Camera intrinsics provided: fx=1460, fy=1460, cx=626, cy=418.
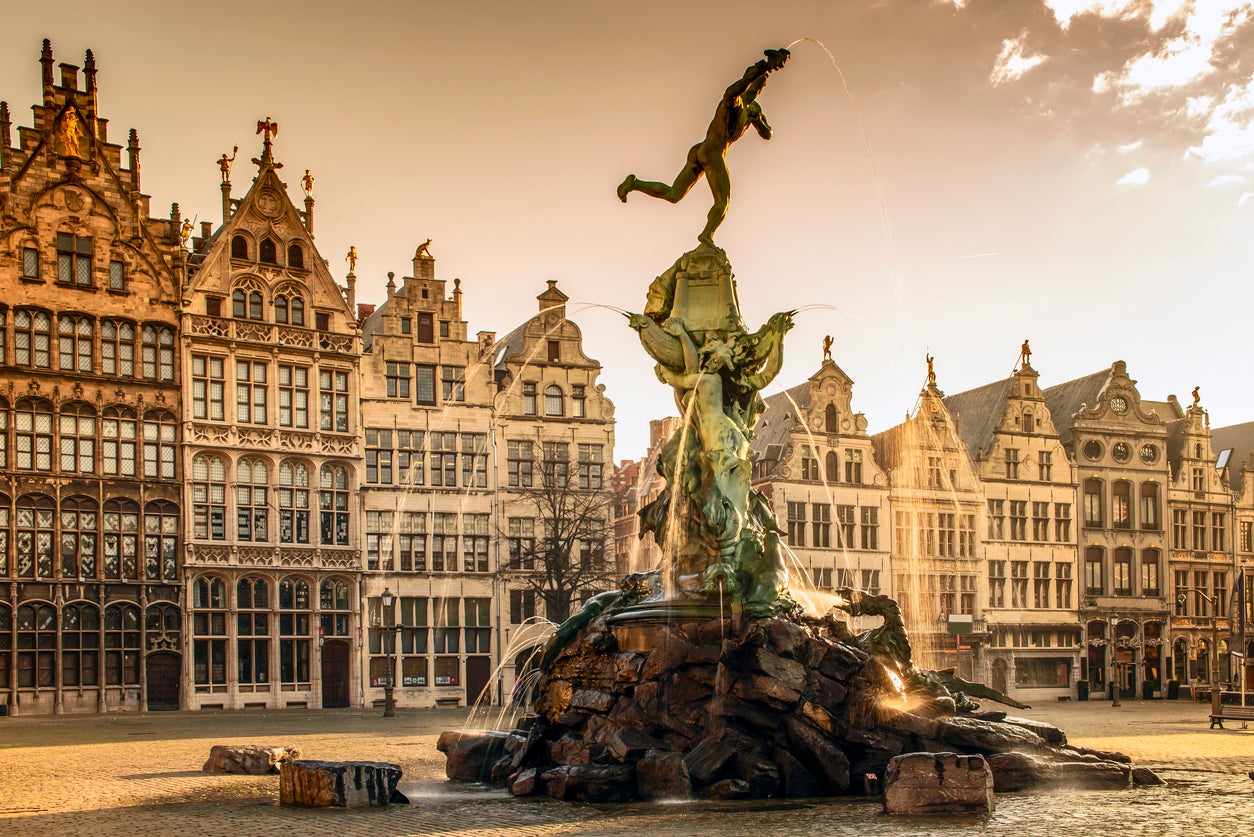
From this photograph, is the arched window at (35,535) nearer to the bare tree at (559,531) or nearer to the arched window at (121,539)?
the arched window at (121,539)

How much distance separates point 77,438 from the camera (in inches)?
1836

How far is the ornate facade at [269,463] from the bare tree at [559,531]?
619 cm

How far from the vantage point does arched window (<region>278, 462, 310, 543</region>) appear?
166 feet

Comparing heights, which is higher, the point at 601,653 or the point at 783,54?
the point at 783,54

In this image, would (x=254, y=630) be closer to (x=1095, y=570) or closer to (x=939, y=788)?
(x=939, y=788)

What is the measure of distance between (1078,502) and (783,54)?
48.8m

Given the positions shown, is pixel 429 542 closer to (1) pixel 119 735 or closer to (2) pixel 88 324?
(2) pixel 88 324

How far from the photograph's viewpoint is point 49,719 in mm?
41938

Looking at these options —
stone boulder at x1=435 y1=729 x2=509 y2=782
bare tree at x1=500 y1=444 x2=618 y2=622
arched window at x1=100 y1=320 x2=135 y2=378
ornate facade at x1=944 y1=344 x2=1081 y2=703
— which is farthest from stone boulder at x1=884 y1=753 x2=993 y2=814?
ornate facade at x1=944 y1=344 x2=1081 y2=703

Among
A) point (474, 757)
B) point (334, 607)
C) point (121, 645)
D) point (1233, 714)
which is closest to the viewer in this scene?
point (474, 757)

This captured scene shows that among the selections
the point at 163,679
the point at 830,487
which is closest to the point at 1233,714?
the point at 830,487

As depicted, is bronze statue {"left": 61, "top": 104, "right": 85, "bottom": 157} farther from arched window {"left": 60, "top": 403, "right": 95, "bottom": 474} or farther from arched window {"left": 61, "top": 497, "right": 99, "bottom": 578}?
arched window {"left": 61, "top": 497, "right": 99, "bottom": 578}

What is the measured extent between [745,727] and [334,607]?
34.1m

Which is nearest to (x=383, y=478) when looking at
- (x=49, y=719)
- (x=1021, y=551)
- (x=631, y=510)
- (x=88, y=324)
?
(x=88, y=324)
